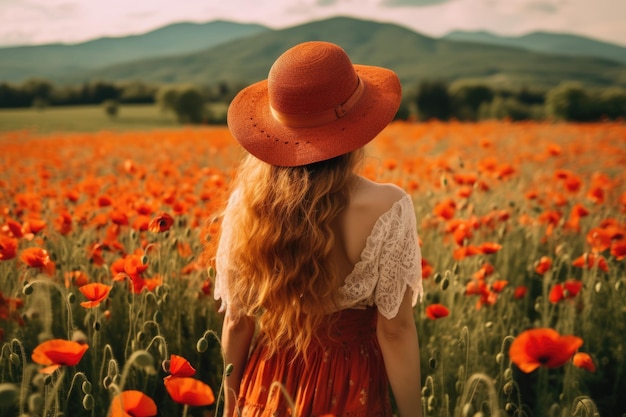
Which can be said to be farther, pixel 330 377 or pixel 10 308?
pixel 10 308

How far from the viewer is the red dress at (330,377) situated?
1756 mm

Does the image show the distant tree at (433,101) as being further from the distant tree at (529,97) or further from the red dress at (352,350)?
the red dress at (352,350)

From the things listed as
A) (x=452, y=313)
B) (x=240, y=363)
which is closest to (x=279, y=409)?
(x=240, y=363)

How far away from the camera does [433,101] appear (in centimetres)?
3434

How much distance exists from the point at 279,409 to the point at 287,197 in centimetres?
66

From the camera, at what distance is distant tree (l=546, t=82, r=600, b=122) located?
2703cm

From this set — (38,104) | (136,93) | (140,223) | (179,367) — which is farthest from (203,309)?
(136,93)

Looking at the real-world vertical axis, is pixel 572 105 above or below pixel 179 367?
below

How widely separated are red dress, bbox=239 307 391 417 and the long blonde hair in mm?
72

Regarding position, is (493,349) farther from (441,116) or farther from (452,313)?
(441,116)

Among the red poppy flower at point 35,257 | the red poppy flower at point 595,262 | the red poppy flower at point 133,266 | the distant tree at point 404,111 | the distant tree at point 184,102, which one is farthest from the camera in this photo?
the distant tree at point 184,102

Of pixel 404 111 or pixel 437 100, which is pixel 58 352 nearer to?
pixel 404 111

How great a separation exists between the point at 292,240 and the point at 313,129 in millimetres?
346

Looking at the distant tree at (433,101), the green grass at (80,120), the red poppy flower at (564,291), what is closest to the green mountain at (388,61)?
the green grass at (80,120)
